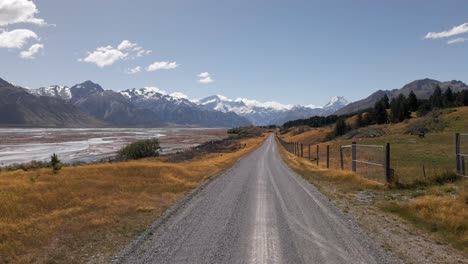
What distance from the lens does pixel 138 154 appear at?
69562 millimetres

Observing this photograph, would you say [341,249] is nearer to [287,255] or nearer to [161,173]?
[287,255]

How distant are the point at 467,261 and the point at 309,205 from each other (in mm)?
7198

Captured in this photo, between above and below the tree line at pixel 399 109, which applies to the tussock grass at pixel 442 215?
below

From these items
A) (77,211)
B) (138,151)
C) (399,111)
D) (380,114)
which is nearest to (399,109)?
(399,111)

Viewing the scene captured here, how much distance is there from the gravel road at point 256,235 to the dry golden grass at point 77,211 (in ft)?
3.47

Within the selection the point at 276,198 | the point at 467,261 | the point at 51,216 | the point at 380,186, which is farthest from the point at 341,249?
the point at 380,186

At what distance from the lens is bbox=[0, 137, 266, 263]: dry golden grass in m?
9.38

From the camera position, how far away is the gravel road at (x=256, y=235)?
8.66 meters

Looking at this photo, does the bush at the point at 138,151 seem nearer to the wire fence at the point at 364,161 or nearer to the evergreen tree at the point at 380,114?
the wire fence at the point at 364,161

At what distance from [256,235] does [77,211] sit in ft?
22.1

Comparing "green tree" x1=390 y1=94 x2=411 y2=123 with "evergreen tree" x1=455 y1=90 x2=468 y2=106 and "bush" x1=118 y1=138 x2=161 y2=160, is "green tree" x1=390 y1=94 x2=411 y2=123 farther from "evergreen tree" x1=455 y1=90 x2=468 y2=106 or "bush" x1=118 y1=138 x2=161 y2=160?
"bush" x1=118 y1=138 x2=161 y2=160

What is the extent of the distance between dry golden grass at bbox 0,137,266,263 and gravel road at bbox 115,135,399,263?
3.47 ft

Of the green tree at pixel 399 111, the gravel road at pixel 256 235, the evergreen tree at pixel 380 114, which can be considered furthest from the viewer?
the evergreen tree at pixel 380 114

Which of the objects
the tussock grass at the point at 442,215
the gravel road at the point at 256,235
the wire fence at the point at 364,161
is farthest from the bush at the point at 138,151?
the tussock grass at the point at 442,215
